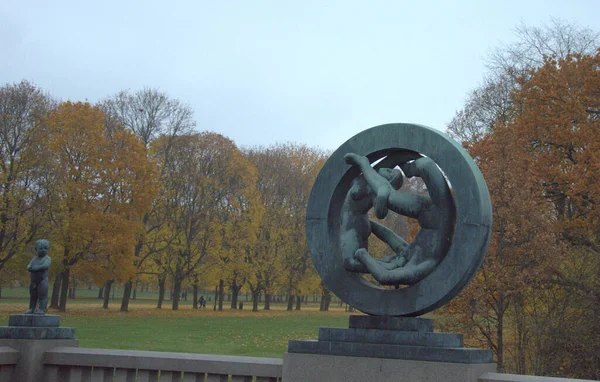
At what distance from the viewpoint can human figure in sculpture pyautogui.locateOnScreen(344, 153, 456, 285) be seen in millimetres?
7215

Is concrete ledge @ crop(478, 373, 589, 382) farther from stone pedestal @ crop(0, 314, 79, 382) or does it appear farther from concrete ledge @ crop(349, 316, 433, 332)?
stone pedestal @ crop(0, 314, 79, 382)

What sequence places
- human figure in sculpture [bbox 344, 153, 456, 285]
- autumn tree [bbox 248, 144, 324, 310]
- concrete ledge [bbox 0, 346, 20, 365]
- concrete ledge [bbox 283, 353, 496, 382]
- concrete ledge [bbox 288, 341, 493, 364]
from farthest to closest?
autumn tree [bbox 248, 144, 324, 310] → concrete ledge [bbox 0, 346, 20, 365] → human figure in sculpture [bbox 344, 153, 456, 285] → concrete ledge [bbox 288, 341, 493, 364] → concrete ledge [bbox 283, 353, 496, 382]

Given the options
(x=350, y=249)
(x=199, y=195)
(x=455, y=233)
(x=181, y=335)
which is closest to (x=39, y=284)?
(x=350, y=249)

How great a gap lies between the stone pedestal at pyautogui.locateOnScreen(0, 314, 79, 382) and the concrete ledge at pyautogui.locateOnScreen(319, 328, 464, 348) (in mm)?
3575

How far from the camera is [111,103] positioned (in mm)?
44875

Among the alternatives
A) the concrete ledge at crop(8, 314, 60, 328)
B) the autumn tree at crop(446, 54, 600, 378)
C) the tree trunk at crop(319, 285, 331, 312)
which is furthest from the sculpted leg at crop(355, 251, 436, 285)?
the tree trunk at crop(319, 285, 331, 312)

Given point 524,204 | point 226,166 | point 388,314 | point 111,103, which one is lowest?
point 388,314

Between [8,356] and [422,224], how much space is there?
17.5 feet

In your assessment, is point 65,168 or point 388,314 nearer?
point 388,314

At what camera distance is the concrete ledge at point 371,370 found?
6398 mm

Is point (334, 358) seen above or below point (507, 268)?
below

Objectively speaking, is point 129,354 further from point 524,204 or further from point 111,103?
point 111,103

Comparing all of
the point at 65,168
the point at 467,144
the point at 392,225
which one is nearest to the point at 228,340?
the point at 467,144

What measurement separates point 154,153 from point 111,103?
450 cm
